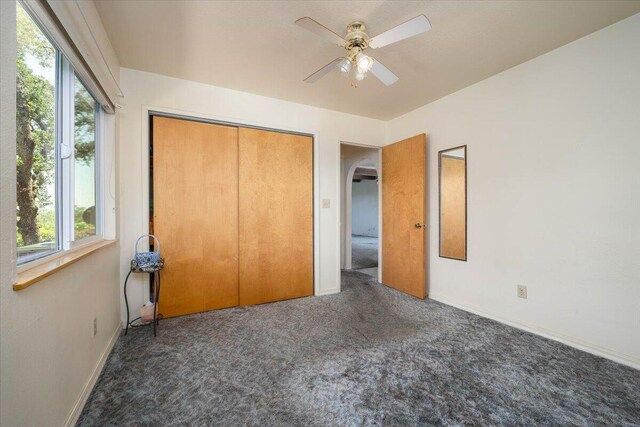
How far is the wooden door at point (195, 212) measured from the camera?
8.67ft

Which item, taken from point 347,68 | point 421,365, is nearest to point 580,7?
point 347,68

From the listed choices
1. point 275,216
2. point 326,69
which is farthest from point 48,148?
point 275,216

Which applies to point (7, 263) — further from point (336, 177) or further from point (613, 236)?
point (613, 236)

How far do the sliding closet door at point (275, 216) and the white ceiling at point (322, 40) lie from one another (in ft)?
2.32

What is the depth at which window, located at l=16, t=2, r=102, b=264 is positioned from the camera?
3.85 feet

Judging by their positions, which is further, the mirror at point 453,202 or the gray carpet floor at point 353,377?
the mirror at point 453,202

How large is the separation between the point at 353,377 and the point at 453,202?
7.47 feet

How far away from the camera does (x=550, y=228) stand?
7.43 feet

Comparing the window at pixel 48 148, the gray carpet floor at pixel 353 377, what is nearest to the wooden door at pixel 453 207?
the gray carpet floor at pixel 353 377

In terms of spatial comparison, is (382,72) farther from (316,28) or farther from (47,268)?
(47,268)

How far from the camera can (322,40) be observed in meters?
2.10

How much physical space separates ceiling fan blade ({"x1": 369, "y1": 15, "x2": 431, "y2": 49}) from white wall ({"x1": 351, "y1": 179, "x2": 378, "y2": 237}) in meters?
9.65

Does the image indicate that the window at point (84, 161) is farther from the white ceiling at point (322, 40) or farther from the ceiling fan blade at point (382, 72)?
the ceiling fan blade at point (382, 72)

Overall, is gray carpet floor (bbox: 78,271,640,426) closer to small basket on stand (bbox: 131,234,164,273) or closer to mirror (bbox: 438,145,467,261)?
small basket on stand (bbox: 131,234,164,273)
